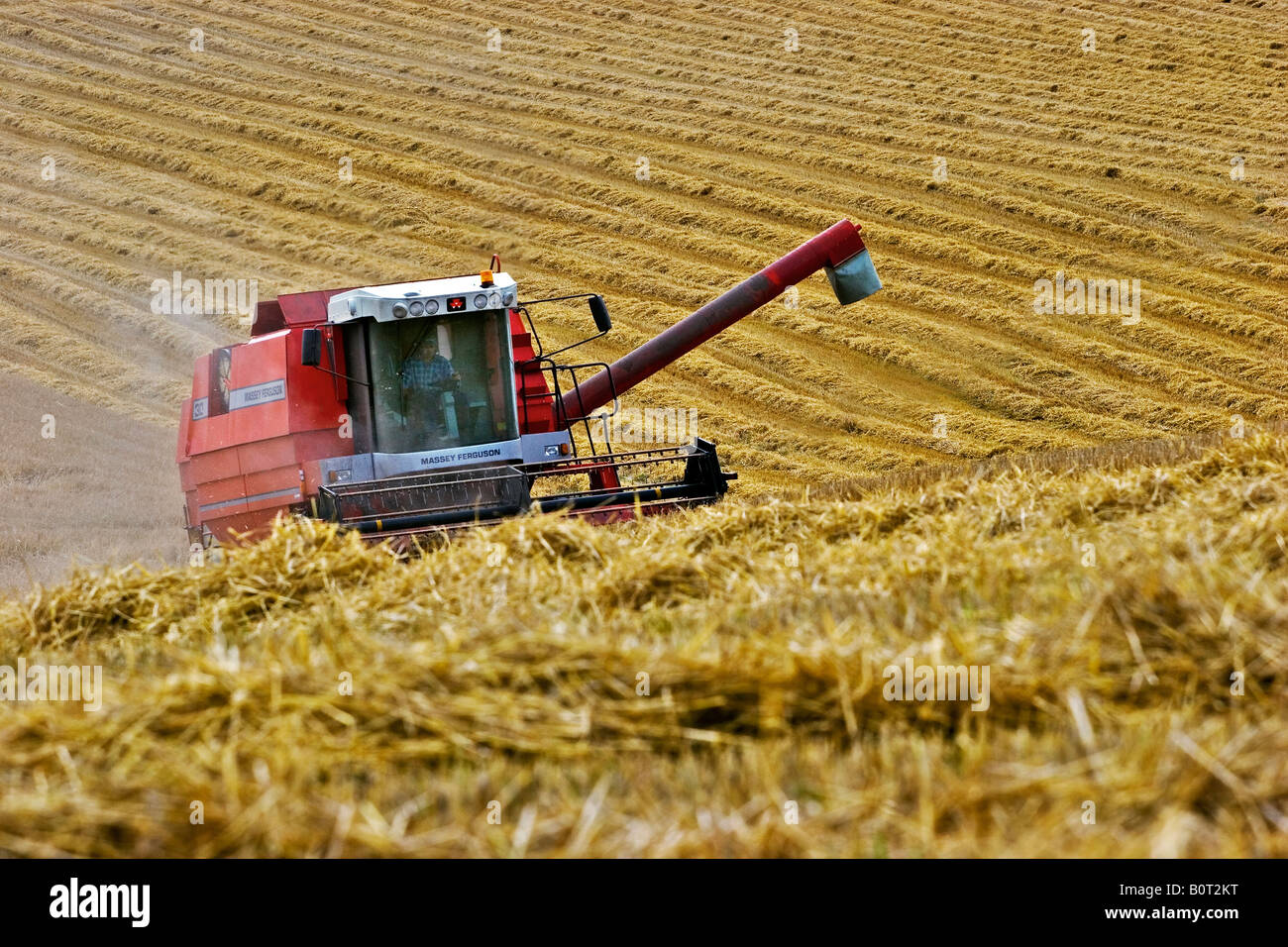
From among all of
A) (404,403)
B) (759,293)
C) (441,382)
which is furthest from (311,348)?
(759,293)

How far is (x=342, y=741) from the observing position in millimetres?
3025

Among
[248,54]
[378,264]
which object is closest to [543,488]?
[378,264]

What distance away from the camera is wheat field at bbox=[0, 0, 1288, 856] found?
278 cm

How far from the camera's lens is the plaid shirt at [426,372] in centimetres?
923

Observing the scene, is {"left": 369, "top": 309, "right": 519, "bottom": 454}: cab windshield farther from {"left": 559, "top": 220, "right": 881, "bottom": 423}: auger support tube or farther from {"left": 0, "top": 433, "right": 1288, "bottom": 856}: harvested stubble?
{"left": 0, "top": 433, "right": 1288, "bottom": 856}: harvested stubble

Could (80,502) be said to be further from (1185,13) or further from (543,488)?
(1185,13)

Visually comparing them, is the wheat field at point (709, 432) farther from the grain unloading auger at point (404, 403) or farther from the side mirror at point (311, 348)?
the side mirror at point (311, 348)

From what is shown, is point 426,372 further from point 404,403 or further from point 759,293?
point 759,293

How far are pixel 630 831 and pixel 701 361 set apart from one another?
1285 cm

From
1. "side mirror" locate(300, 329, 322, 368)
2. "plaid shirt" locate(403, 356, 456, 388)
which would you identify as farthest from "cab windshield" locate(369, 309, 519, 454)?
"side mirror" locate(300, 329, 322, 368)

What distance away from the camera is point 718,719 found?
10.4ft

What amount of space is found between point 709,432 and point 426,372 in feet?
16.5

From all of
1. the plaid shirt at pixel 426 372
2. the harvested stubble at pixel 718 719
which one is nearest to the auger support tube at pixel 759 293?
the plaid shirt at pixel 426 372

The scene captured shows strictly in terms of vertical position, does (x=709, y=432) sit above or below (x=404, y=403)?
above
